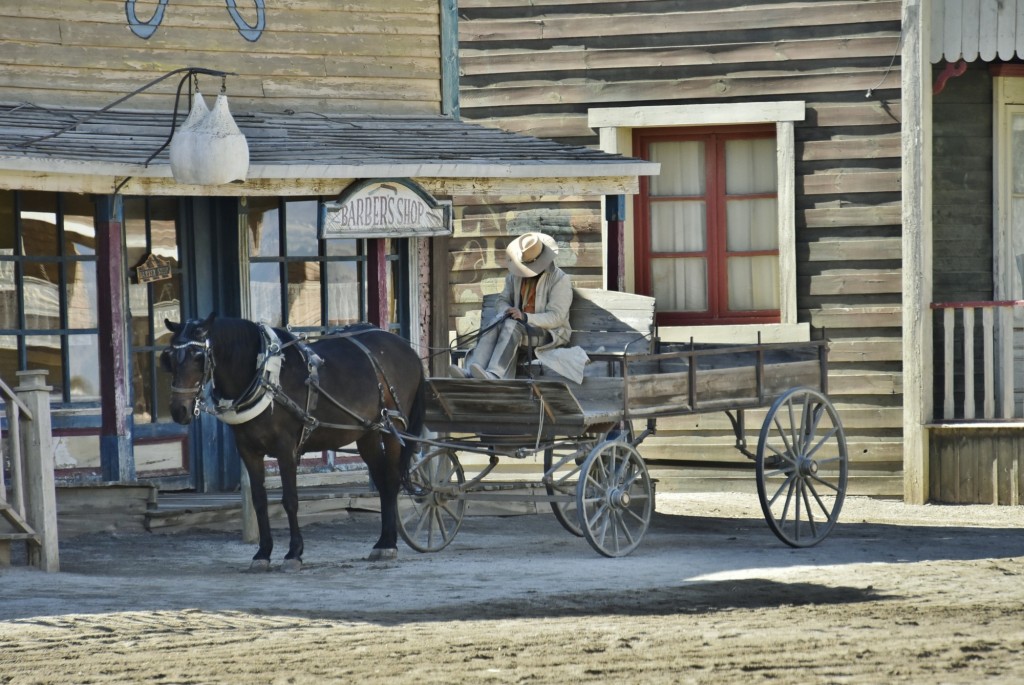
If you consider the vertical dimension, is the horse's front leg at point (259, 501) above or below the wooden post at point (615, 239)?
below

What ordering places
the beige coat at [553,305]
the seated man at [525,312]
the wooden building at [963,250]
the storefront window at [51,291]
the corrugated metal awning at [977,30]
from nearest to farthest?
1. the seated man at [525,312]
2. the beige coat at [553,305]
3. the storefront window at [51,291]
4. the corrugated metal awning at [977,30]
5. the wooden building at [963,250]

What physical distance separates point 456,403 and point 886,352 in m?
5.17

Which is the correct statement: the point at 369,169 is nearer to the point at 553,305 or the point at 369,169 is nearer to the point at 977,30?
the point at 553,305

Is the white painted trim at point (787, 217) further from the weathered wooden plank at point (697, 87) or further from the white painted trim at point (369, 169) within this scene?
the white painted trim at point (369, 169)

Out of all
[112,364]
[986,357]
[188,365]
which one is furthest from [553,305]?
[986,357]

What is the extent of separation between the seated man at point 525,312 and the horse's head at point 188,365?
1757 millimetres

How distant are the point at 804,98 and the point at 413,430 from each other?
5.49 meters

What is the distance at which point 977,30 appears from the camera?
1436 cm

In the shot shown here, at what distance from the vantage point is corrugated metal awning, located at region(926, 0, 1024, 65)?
46.9 feet

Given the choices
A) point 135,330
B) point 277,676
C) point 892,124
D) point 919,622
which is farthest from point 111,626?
point 892,124

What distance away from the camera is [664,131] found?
15.1 m

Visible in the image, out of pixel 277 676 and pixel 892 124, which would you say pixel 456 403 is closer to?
pixel 277 676

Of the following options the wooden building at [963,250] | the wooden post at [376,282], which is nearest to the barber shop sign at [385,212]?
the wooden post at [376,282]

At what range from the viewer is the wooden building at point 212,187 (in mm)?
12414
